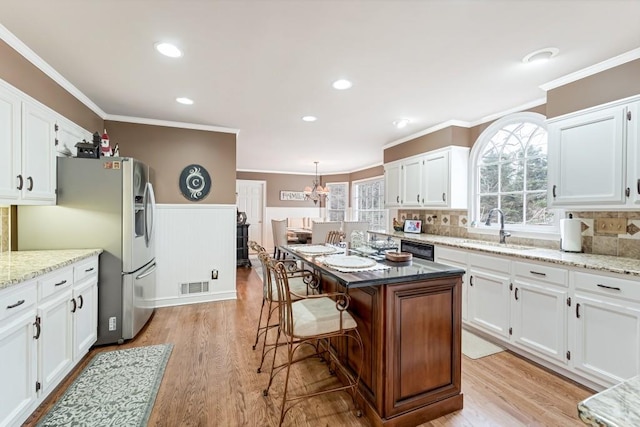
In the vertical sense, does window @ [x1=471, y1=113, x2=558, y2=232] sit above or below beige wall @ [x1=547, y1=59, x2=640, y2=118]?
below

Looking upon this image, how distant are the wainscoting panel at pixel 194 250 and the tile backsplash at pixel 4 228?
1.46 m

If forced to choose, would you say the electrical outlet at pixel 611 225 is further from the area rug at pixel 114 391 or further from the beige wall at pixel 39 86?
the beige wall at pixel 39 86

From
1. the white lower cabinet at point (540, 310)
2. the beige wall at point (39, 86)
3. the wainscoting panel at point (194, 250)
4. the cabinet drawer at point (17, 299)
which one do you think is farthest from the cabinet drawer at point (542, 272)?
the beige wall at point (39, 86)

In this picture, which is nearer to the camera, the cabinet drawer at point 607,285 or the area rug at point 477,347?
the cabinet drawer at point 607,285

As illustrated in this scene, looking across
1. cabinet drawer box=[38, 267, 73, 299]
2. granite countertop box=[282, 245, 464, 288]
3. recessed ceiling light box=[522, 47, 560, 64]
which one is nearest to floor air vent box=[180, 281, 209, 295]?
cabinet drawer box=[38, 267, 73, 299]

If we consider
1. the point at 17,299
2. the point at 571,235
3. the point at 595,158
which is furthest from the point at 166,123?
the point at 571,235

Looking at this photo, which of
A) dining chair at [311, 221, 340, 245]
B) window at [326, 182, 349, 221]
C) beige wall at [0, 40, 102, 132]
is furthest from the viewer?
window at [326, 182, 349, 221]

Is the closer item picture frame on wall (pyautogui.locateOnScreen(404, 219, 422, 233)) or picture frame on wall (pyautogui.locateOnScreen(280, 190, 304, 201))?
picture frame on wall (pyautogui.locateOnScreen(404, 219, 422, 233))

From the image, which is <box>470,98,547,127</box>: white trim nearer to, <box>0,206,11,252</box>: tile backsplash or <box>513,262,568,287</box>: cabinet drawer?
<box>513,262,568,287</box>: cabinet drawer

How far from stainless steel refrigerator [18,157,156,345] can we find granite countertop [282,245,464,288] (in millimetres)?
1896

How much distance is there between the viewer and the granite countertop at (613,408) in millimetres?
558

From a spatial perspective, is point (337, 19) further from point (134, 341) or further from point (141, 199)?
point (134, 341)

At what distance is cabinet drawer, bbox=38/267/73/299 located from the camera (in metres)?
1.84

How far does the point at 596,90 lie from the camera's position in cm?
238
